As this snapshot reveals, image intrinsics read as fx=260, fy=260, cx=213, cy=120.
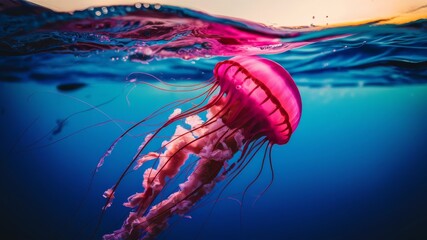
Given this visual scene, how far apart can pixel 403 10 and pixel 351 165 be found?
111 inches

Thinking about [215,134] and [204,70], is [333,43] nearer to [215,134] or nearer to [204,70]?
[204,70]

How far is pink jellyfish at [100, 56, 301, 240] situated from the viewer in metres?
1.94

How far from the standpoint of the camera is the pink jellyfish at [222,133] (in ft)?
6.38

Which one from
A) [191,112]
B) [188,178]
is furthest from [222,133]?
[188,178]

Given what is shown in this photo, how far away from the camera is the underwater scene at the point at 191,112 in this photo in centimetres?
203

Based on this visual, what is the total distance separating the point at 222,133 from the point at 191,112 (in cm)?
30

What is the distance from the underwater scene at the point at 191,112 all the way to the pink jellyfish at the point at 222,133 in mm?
12

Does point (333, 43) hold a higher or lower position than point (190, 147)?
higher

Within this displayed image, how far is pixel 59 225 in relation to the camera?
3.71 m

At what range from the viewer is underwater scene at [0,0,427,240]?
79.9 inches

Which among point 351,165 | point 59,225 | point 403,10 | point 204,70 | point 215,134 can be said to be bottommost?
point 59,225

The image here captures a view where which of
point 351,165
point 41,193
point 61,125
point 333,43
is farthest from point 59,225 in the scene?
point 351,165

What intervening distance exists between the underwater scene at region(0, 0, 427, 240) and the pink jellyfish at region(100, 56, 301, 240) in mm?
12

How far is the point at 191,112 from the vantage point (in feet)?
6.74
